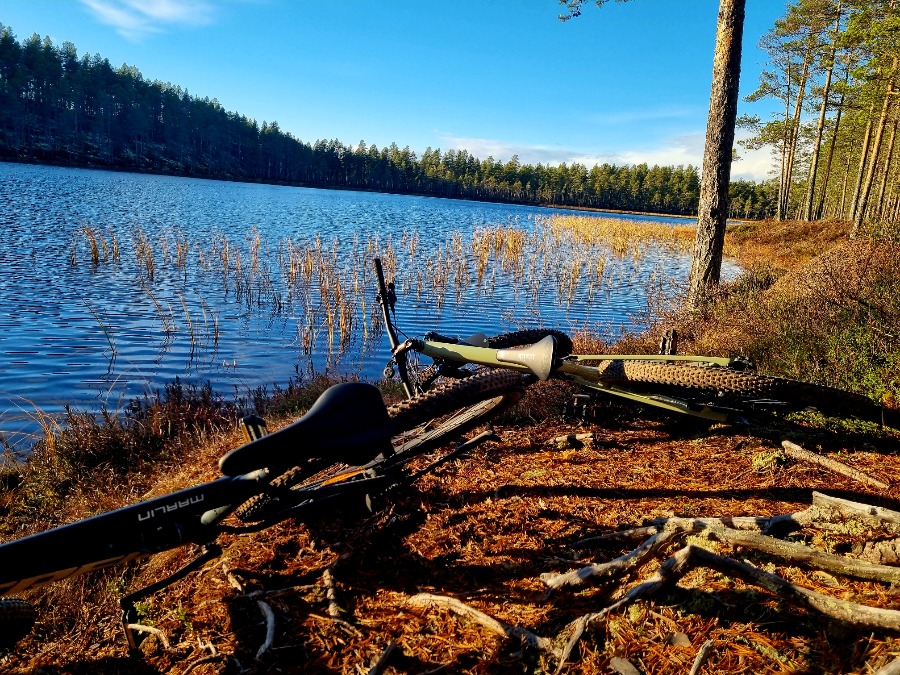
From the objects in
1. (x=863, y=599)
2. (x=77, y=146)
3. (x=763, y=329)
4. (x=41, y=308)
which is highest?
(x=77, y=146)

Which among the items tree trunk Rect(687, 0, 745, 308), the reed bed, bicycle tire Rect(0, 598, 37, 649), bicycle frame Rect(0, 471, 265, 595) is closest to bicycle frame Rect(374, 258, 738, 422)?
bicycle frame Rect(0, 471, 265, 595)

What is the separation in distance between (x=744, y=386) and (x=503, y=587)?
2.50 m

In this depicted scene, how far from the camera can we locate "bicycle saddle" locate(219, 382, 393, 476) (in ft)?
6.53

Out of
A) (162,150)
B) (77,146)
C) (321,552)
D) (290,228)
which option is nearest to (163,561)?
(321,552)

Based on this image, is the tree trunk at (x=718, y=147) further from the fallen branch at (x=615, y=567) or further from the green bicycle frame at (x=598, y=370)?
the fallen branch at (x=615, y=567)

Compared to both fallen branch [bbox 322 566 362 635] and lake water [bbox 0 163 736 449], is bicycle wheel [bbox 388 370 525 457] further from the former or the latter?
lake water [bbox 0 163 736 449]

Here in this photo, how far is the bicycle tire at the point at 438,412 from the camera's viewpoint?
2541 mm

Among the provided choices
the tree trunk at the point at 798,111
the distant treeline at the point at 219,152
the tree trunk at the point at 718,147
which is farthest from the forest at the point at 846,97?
the distant treeline at the point at 219,152

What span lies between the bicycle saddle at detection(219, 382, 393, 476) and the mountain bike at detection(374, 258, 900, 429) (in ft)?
4.25

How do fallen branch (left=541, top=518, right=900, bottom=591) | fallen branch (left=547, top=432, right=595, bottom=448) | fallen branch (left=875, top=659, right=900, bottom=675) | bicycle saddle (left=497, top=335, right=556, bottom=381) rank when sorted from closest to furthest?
fallen branch (left=875, top=659, right=900, bottom=675)
fallen branch (left=541, top=518, right=900, bottom=591)
bicycle saddle (left=497, top=335, right=556, bottom=381)
fallen branch (left=547, top=432, right=595, bottom=448)

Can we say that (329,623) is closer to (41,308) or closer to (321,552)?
(321,552)

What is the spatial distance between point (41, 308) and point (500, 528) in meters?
14.2

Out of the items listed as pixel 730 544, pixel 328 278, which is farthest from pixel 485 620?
pixel 328 278

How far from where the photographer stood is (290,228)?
32.7 meters
